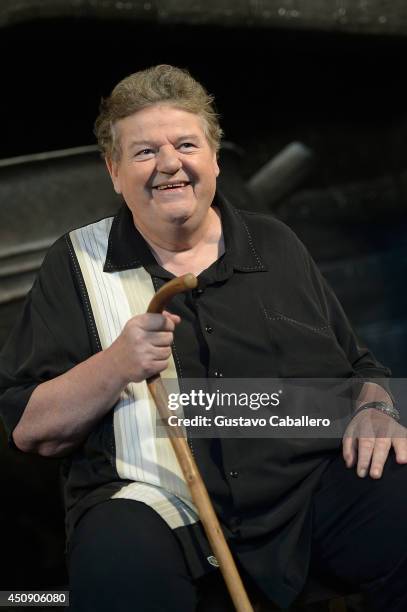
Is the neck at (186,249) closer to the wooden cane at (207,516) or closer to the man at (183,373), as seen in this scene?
the man at (183,373)

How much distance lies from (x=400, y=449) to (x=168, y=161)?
0.53m

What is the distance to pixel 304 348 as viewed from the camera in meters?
1.37

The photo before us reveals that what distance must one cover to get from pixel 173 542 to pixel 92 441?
20 centimetres

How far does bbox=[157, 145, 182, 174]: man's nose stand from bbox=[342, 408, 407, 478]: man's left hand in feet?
1.50

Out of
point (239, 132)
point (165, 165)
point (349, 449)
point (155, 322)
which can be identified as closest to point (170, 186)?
point (165, 165)

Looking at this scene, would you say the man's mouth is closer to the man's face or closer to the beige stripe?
the man's face

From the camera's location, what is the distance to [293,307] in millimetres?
1389

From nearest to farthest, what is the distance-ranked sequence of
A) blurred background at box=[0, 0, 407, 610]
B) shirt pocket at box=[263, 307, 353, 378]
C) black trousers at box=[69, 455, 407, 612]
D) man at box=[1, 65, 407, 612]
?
black trousers at box=[69, 455, 407, 612] → man at box=[1, 65, 407, 612] → shirt pocket at box=[263, 307, 353, 378] → blurred background at box=[0, 0, 407, 610]

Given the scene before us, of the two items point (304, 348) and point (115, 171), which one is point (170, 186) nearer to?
point (115, 171)

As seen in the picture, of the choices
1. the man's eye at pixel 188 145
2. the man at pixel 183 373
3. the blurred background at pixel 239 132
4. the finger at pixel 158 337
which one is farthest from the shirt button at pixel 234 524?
the blurred background at pixel 239 132

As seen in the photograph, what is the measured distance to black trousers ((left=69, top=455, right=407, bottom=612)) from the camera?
1.14 meters

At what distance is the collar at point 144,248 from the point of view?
4.49ft

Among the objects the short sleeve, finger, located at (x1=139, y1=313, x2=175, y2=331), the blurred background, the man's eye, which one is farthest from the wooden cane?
the blurred background

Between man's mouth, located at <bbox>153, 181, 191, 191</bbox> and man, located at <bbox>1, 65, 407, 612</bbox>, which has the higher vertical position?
man's mouth, located at <bbox>153, 181, 191, 191</bbox>
